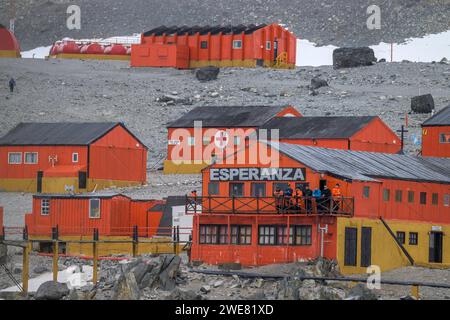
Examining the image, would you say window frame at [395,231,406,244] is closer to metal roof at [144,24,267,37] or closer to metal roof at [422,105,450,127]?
metal roof at [422,105,450,127]

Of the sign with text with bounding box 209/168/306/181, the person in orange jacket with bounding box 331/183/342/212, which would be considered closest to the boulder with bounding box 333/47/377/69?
the sign with text with bounding box 209/168/306/181

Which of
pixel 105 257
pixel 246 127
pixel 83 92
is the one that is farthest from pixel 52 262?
pixel 83 92

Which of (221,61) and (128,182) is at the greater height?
(221,61)

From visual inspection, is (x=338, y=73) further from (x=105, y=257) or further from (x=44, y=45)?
(x=105, y=257)

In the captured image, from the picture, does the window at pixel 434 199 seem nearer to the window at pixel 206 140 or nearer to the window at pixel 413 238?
the window at pixel 413 238

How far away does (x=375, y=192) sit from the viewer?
7981cm

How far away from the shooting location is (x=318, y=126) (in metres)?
110

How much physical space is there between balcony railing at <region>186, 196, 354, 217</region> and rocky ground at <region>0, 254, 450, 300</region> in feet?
8.22

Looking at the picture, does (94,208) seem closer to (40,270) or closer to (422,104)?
(40,270)

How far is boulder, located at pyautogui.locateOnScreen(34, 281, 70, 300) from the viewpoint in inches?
2808

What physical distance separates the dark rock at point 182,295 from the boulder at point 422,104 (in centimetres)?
6121

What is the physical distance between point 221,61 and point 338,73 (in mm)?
9748

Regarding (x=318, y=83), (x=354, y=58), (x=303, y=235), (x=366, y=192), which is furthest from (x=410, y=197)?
(x=354, y=58)
